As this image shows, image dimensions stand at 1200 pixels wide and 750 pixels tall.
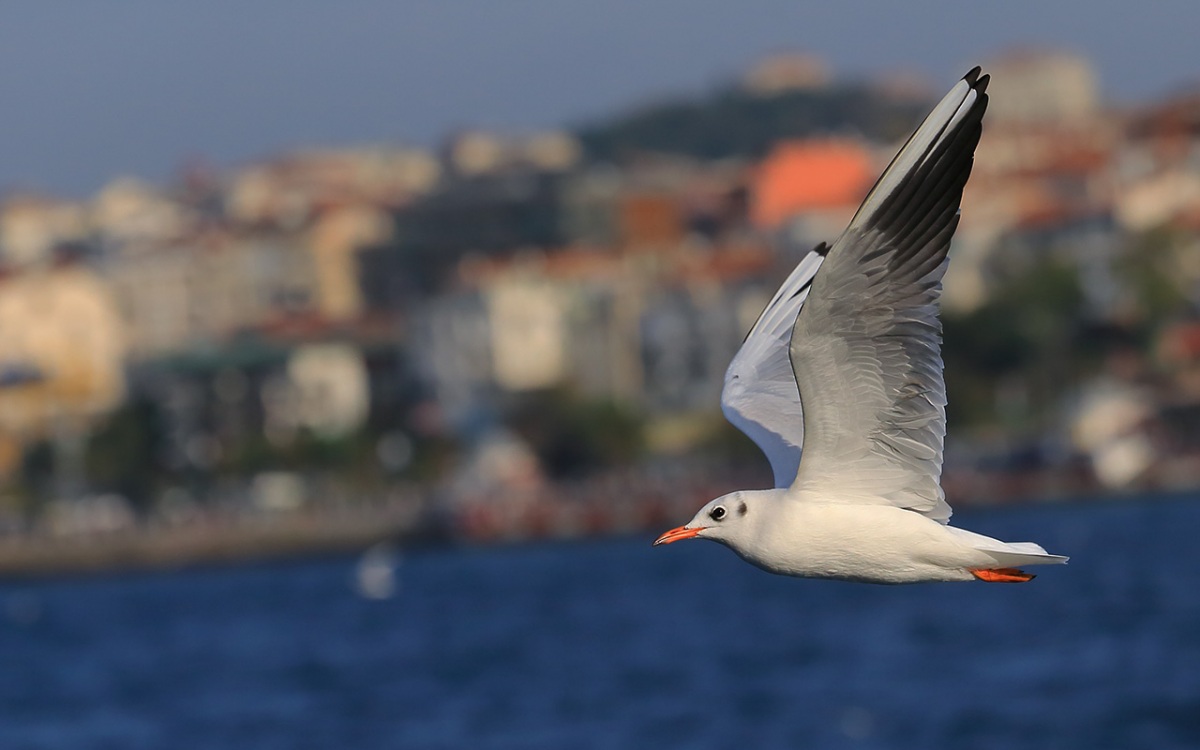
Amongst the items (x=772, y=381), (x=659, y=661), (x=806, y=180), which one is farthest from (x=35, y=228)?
(x=772, y=381)

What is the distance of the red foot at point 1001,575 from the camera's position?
6.77 meters

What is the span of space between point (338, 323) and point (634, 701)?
2264 inches

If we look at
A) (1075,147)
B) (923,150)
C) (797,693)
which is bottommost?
(797,693)

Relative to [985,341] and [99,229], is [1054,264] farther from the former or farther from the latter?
[99,229]

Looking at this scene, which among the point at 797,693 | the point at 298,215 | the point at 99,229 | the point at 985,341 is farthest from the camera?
the point at 99,229

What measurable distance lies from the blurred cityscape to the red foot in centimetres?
4648

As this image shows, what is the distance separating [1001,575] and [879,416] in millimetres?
562

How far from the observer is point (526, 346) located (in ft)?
243

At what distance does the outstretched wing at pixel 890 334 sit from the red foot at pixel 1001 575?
0.20 metres

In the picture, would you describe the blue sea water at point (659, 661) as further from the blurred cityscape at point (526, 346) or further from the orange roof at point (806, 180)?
the orange roof at point (806, 180)

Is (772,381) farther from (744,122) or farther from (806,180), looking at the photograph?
(744,122)

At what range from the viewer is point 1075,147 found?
286 feet

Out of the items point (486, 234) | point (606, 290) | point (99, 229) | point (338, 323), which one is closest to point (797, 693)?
point (606, 290)

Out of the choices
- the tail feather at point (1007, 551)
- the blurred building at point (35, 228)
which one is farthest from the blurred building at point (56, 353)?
the tail feather at point (1007, 551)
